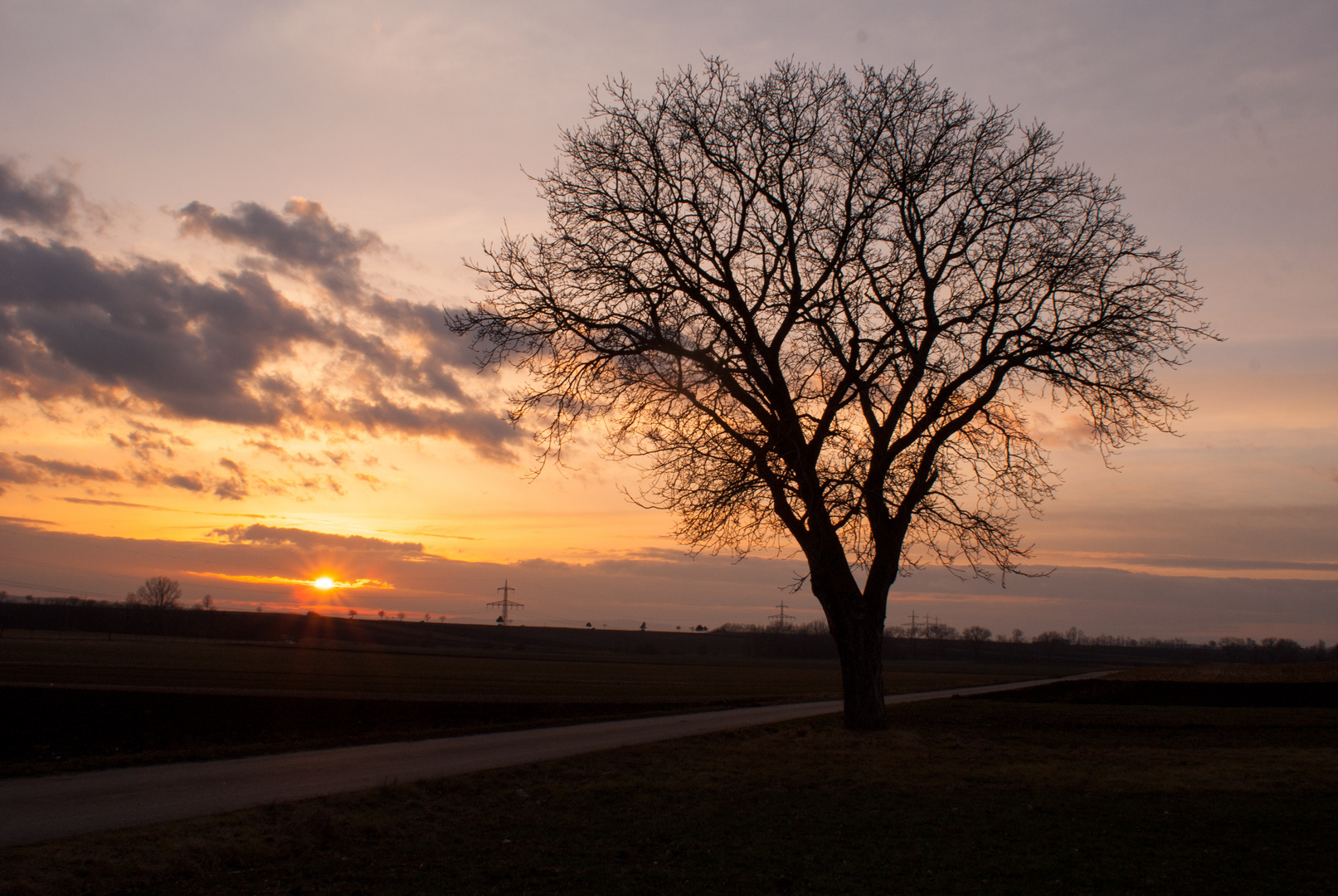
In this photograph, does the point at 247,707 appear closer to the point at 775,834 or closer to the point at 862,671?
the point at 862,671

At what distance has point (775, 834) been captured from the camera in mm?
9047

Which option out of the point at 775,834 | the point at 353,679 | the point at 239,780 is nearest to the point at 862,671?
the point at 775,834

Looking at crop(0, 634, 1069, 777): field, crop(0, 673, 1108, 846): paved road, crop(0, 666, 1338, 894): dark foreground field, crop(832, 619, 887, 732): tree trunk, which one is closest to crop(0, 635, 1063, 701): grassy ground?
crop(0, 634, 1069, 777): field

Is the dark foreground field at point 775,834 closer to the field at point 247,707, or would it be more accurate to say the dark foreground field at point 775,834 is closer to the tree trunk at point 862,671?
the tree trunk at point 862,671

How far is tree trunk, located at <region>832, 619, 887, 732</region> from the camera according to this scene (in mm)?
17766

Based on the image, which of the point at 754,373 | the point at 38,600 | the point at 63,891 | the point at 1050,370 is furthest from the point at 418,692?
the point at 38,600

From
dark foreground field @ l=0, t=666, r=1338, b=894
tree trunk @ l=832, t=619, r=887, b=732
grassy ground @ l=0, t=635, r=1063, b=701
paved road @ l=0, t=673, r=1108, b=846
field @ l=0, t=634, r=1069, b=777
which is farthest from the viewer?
grassy ground @ l=0, t=635, r=1063, b=701

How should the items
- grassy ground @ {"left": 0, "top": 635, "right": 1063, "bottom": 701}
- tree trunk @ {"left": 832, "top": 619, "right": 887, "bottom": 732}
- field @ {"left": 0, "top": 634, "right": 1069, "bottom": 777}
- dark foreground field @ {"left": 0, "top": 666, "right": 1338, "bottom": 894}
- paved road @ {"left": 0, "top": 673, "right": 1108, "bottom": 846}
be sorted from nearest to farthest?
dark foreground field @ {"left": 0, "top": 666, "right": 1338, "bottom": 894} → paved road @ {"left": 0, "top": 673, "right": 1108, "bottom": 846} → tree trunk @ {"left": 832, "top": 619, "right": 887, "bottom": 732} → field @ {"left": 0, "top": 634, "right": 1069, "bottom": 777} → grassy ground @ {"left": 0, "top": 635, "right": 1063, "bottom": 701}

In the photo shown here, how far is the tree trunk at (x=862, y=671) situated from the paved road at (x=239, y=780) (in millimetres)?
4318

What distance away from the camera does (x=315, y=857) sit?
790 cm

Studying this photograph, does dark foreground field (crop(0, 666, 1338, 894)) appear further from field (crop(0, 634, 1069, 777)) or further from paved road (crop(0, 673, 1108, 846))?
field (crop(0, 634, 1069, 777))

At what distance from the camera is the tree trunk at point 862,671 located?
699 inches

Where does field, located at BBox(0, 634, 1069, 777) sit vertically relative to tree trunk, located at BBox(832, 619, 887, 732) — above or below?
below

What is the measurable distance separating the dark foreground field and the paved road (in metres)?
1.18
